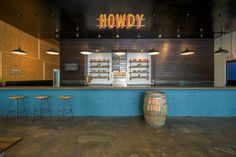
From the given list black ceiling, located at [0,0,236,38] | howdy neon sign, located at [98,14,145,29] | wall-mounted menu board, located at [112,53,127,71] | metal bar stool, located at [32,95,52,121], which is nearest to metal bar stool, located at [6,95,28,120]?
metal bar stool, located at [32,95,52,121]

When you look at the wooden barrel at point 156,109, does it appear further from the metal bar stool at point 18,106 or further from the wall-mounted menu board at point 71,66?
the wall-mounted menu board at point 71,66

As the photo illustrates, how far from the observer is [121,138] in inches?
109

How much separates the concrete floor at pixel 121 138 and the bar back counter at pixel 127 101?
453 mm

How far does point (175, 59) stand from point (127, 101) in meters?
4.02

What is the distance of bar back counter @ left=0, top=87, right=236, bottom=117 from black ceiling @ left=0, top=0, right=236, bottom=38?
2.44 m

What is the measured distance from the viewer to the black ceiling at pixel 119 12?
3.54 meters

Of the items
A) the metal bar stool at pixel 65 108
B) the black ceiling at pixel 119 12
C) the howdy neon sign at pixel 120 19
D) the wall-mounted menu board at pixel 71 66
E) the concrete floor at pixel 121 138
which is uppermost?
the black ceiling at pixel 119 12

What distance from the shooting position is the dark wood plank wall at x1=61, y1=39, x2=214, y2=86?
22.1 ft

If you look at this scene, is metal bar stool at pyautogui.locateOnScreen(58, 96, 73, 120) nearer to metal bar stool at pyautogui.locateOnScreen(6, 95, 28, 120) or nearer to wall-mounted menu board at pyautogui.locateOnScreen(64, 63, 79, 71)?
metal bar stool at pyautogui.locateOnScreen(6, 95, 28, 120)

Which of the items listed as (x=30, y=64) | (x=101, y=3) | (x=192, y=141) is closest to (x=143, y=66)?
(x=101, y=3)

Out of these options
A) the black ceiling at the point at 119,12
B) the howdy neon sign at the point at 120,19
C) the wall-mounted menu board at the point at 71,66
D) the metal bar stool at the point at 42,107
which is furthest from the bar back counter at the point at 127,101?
the wall-mounted menu board at the point at 71,66

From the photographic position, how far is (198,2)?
11.5ft

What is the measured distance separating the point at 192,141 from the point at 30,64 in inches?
292

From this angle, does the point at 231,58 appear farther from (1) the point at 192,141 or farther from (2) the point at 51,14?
(2) the point at 51,14
